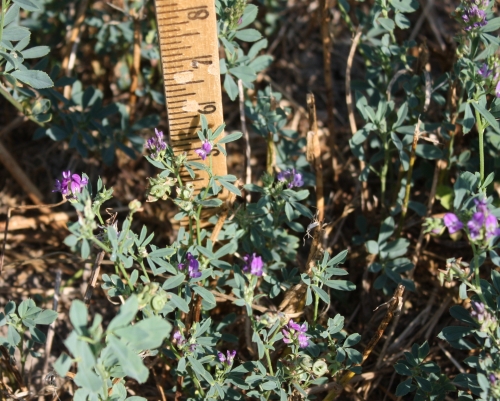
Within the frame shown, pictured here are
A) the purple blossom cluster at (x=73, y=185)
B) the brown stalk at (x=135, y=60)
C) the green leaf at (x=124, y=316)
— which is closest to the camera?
the green leaf at (x=124, y=316)

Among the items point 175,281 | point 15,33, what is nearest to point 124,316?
point 175,281

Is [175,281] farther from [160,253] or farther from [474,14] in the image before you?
[474,14]

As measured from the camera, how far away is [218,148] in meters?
2.33

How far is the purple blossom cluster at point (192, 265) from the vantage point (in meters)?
2.14

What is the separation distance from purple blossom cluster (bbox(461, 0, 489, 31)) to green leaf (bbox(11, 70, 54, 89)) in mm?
1671

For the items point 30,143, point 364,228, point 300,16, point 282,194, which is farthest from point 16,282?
point 300,16

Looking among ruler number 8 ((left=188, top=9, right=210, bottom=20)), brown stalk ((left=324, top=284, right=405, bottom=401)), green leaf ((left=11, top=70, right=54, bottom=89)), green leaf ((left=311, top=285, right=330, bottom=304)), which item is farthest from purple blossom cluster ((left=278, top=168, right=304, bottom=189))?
green leaf ((left=11, top=70, right=54, bottom=89))

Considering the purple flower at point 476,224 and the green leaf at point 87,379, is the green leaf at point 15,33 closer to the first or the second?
the green leaf at point 87,379

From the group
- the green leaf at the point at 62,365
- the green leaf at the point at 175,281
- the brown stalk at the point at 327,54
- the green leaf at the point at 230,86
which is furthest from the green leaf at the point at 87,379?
the brown stalk at the point at 327,54

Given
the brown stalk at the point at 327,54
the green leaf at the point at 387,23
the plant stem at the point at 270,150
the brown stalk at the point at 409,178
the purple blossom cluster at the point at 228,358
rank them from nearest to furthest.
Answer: the purple blossom cluster at the point at 228,358 → the brown stalk at the point at 409,178 → the green leaf at the point at 387,23 → the plant stem at the point at 270,150 → the brown stalk at the point at 327,54

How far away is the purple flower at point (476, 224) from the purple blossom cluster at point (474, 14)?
91 cm

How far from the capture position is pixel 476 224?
182 centimetres

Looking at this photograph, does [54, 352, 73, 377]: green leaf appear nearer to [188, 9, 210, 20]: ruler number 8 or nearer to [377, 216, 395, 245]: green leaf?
[188, 9, 210, 20]: ruler number 8

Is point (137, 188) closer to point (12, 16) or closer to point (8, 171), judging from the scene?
point (8, 171)
